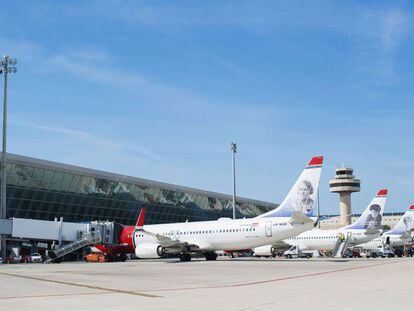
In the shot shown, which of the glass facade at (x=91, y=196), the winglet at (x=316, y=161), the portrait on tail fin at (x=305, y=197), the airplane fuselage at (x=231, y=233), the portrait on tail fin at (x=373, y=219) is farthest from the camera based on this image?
the glass facade at (x=91, y=196)

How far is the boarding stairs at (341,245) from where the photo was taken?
6116 cm

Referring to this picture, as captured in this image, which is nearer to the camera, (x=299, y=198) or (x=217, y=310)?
(x=217, y=310)

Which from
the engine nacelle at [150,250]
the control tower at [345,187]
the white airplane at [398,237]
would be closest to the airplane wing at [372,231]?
the white airplane at [398,237]

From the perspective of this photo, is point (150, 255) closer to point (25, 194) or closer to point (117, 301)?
point (25, 194)

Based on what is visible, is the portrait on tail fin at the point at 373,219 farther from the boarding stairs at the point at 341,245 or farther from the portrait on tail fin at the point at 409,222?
Answer: the portrait on tail fin at the point at 409,222

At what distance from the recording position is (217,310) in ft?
38.5

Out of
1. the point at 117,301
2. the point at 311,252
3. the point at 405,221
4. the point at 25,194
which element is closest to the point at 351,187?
the point at 405,221

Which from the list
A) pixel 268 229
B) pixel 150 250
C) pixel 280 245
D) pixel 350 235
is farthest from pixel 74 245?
pixel 350 235

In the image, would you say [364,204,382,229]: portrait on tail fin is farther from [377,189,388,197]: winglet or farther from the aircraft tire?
the aircraft tire

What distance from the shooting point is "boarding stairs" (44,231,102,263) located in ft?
169

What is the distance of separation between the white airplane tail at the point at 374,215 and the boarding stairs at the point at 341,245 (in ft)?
7.02

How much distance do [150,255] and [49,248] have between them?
1674cm

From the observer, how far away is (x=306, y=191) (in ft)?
136

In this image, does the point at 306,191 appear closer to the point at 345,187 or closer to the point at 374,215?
the point at 374,215
